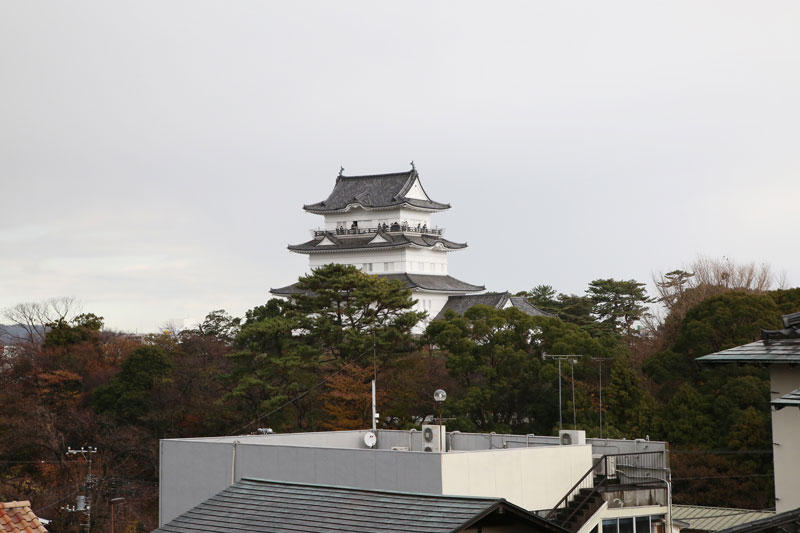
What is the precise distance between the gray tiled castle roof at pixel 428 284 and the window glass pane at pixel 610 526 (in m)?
40.6

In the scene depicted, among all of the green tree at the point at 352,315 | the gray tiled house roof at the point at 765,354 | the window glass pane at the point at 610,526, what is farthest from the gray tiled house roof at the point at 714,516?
the green tree at the point at 352,315

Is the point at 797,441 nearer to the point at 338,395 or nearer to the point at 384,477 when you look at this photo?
the point at 384,477

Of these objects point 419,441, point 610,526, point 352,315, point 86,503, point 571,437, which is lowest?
point 86,503

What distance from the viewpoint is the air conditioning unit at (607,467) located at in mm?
18656

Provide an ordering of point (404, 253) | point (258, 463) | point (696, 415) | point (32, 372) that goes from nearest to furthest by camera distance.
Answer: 1. point (258, 463)
2. point (696, 415)
3. point (32, 372)
4. point (404, 253)

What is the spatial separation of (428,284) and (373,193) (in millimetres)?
7881

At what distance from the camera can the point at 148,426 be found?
4312cm

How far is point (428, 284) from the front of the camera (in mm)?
60594

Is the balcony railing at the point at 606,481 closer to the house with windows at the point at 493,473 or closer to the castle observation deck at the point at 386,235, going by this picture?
the house with windows at the point at 493,473

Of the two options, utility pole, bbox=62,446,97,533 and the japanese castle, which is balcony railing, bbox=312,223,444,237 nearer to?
the japanese castle

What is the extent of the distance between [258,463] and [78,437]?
85.8 ft

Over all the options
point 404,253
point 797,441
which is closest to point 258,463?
point 797,441

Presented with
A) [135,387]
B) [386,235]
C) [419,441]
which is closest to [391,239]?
[386,235]

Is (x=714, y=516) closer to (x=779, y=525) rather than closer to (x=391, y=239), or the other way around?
(x=779, y=525)
